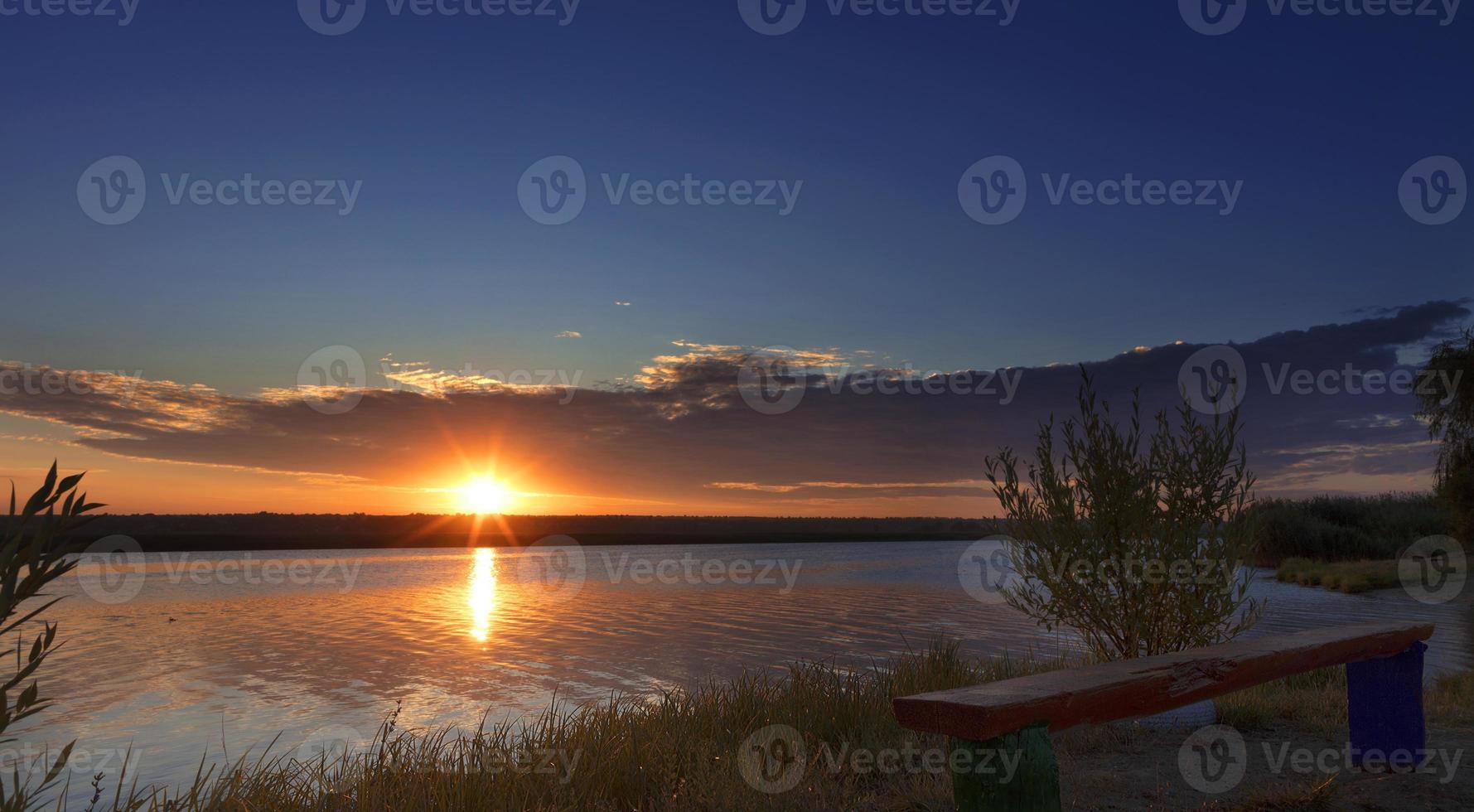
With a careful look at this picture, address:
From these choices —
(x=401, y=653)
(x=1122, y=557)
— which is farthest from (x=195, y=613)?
(x=1122, y=557)

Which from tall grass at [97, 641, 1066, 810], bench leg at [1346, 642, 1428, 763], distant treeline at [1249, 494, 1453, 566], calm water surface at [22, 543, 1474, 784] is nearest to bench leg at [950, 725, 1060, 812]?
tall grass at [97, 641, 1066, 810]

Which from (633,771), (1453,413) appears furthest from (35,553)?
(1453,413)

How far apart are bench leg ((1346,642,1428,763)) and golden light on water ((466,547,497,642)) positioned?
19145mm

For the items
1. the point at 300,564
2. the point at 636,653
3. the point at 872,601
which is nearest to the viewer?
the point at 636,653

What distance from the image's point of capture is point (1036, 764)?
3906mm

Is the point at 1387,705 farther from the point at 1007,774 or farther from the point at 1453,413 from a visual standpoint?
the point at 1453,413

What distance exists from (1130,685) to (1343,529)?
4646 cm

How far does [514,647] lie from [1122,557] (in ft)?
50.2

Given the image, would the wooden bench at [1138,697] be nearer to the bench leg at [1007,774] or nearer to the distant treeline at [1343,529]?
the bench leg at [1007,774]

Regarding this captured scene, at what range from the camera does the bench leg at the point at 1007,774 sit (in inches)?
151

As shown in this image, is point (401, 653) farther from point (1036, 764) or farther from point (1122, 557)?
point (1036, 764)

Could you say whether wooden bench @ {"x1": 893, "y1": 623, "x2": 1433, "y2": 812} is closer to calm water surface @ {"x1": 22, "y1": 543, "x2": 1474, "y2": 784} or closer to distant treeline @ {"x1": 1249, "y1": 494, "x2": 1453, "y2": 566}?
calm water surface @ {"x1": 22, "y1": 543, "x2": 1474, "y2": 784}

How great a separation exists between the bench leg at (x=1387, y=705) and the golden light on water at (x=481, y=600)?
1915cm

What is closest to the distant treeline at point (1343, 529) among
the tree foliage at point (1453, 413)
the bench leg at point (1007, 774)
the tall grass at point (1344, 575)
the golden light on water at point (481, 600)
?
the tall grass at point (1344, 575)
